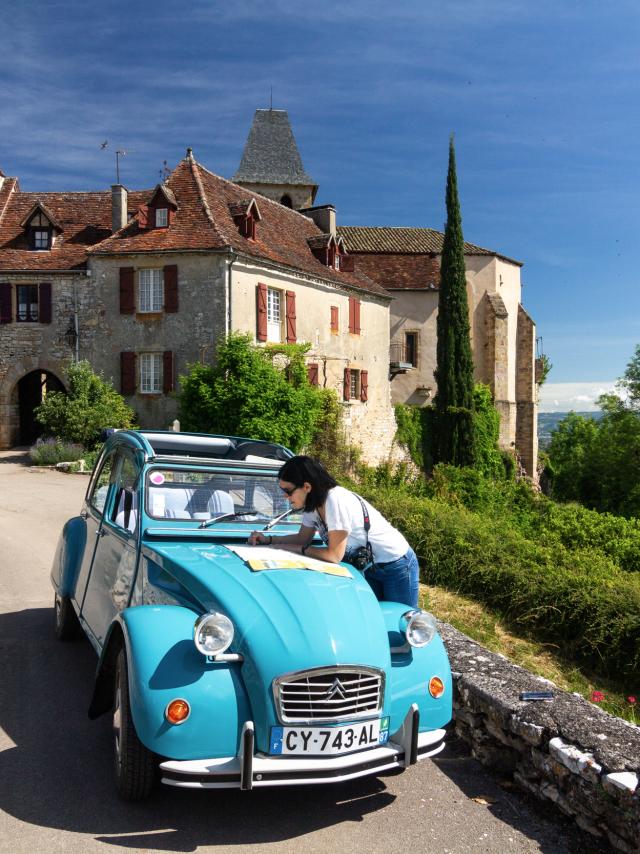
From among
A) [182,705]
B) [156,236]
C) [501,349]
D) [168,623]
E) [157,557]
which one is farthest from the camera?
[501,349]

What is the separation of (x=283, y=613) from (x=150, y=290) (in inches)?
937

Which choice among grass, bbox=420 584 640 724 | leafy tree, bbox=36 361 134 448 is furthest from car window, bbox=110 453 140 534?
leafy tree, bbox=36 361 134 448

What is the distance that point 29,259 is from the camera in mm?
27359

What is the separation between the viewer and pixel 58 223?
93.1 feet

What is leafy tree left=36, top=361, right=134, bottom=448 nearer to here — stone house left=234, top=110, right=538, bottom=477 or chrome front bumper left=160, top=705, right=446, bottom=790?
stone house left=234, top=110, right=538, bottom=477

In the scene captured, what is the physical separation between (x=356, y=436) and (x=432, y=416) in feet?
18.3

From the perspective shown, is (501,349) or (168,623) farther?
(501,349)

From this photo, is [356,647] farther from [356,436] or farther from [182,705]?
[356,436]

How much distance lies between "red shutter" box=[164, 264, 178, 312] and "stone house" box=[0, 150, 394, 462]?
34 millimetres

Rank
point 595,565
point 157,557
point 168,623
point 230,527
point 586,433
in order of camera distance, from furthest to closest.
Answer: point 586,433
point 595,565
point 230,527
point 157,557
point 168,623

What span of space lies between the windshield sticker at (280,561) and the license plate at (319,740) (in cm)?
89

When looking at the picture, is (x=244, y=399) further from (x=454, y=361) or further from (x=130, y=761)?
(x=130, y=761)

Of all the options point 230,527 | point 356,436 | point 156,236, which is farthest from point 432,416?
point 230,527

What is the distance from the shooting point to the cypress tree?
3478 centimetres
